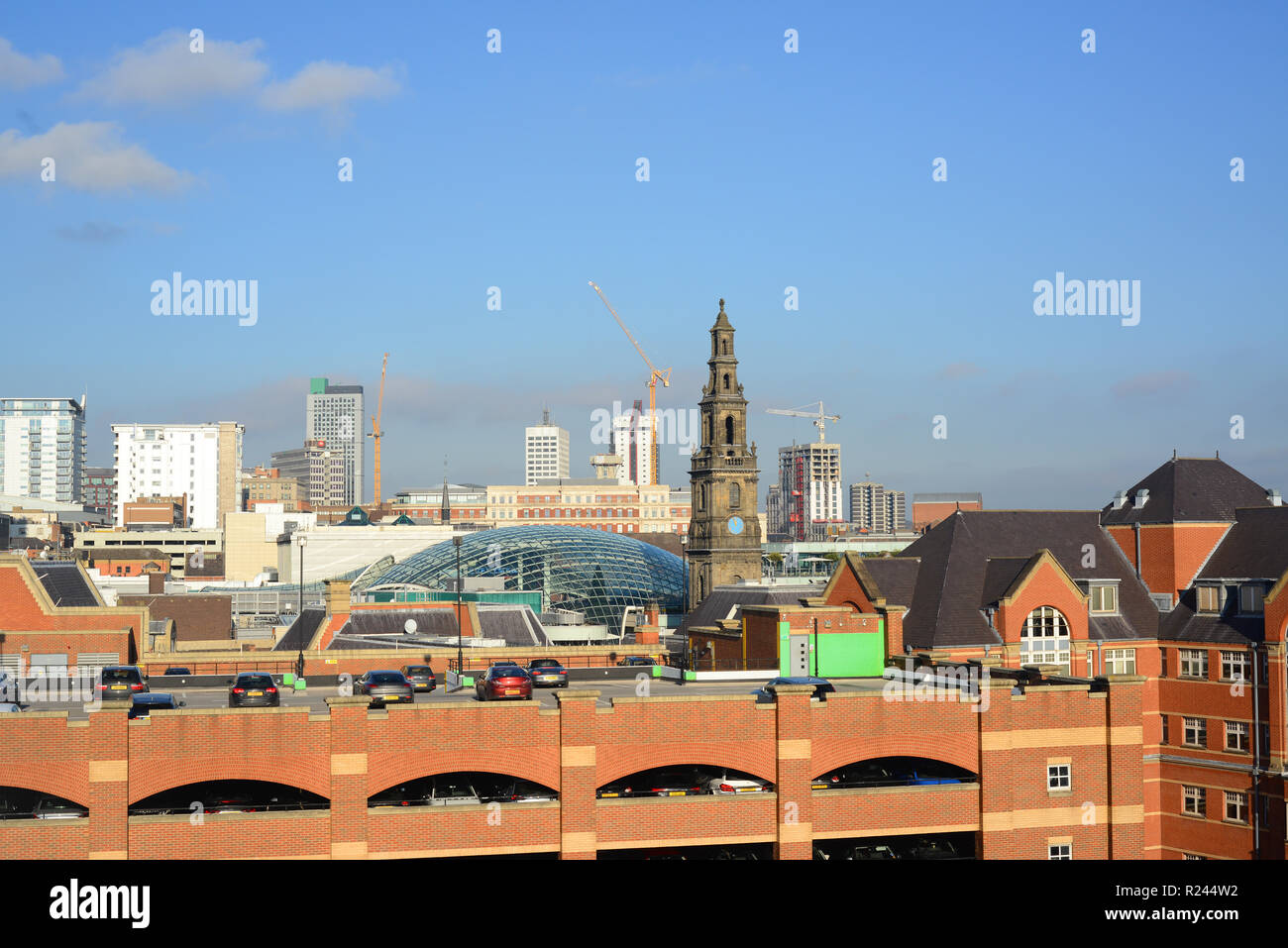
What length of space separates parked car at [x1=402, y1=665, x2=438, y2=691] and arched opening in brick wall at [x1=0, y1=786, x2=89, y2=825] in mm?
12462

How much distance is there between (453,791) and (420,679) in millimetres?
8487

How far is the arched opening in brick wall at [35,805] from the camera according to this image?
33438mm

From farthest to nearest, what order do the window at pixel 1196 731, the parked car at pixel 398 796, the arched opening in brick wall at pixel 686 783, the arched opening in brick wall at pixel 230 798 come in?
the window at pixel 1196 731
the arched opening in brick wall at pixel 686 783
the parked car at pixel 398 796
the arched opening in brick wall at pixel 230 798

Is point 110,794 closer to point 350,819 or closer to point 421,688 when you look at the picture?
point 350,819

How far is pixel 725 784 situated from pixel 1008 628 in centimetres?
2256

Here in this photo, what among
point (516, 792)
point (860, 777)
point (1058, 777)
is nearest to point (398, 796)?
point (516, 792)

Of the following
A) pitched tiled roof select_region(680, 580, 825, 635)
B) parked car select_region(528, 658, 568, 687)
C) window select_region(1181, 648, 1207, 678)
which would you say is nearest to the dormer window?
window select_region(1181, 648, 1207, 678)

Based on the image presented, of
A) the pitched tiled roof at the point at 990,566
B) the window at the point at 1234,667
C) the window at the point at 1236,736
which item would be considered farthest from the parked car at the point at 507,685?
the window at the point at 1234,667

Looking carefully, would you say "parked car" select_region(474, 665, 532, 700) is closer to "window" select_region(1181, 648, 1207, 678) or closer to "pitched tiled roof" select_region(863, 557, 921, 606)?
"pitched tiled roof" select_region(863, 557, 921, 606)

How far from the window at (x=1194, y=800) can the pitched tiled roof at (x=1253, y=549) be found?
33.1 feet

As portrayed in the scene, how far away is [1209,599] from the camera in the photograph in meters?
58.8

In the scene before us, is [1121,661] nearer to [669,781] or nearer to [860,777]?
[860,777]

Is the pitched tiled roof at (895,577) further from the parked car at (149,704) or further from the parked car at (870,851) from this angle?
the parked car at (149,704)
